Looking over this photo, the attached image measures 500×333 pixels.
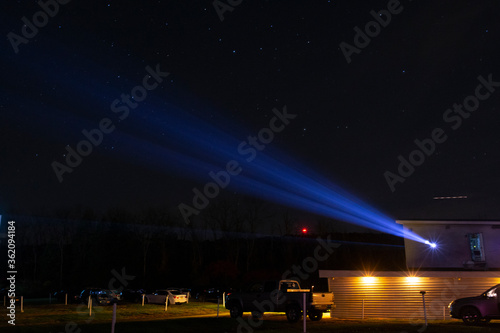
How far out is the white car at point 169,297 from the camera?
3334 cm

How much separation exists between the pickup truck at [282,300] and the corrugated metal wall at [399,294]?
3.40 metres

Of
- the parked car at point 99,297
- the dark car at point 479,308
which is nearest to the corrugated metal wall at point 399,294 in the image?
the dark car at point 479,308

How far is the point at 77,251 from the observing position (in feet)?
192

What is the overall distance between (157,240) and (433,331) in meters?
53.2

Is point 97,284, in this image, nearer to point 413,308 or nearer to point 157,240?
point 157,240

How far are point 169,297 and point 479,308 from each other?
2143 cm

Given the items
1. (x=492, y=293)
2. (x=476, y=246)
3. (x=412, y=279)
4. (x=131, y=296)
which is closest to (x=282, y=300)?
(x=412, y=279)

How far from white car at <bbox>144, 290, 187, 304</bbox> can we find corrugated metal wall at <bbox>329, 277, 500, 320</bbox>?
45.7ft

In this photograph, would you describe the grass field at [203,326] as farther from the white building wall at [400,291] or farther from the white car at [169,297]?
the white car at [169,297]

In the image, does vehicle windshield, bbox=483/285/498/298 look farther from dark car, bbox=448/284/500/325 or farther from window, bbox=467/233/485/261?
window, bbox=467/233/485/261

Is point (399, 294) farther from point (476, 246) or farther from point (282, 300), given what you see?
point (282, 300)

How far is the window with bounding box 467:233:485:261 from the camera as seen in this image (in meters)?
A: 23.4

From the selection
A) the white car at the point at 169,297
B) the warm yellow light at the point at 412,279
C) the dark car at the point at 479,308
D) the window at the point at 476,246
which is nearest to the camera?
the dark car at the point at 479,308

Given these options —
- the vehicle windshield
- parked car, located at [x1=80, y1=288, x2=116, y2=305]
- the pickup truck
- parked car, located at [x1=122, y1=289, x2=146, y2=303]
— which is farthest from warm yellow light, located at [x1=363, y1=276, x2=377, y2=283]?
parked car, located at [x1=122, y1=289, x2=146, y2=303]
